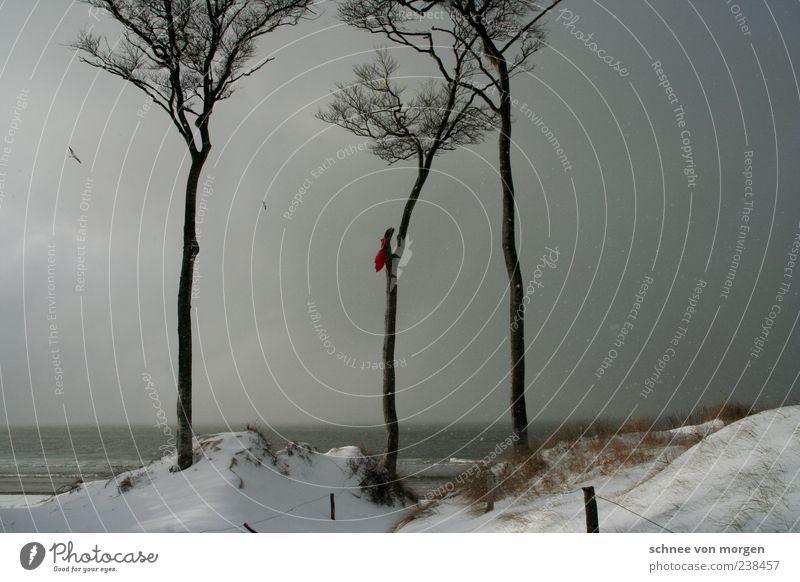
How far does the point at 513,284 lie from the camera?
37.4 feet

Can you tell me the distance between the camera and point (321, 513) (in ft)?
33.7

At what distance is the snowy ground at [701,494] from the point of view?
7105 millimetres

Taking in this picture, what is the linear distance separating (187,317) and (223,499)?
3000mm

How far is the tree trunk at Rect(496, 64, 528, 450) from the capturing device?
1105 centimetres

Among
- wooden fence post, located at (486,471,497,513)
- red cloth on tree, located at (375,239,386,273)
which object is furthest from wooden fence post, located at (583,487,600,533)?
red cloth on tree, located at (375,239,386,273)

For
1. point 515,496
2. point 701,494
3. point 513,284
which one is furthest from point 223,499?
point 701,494
